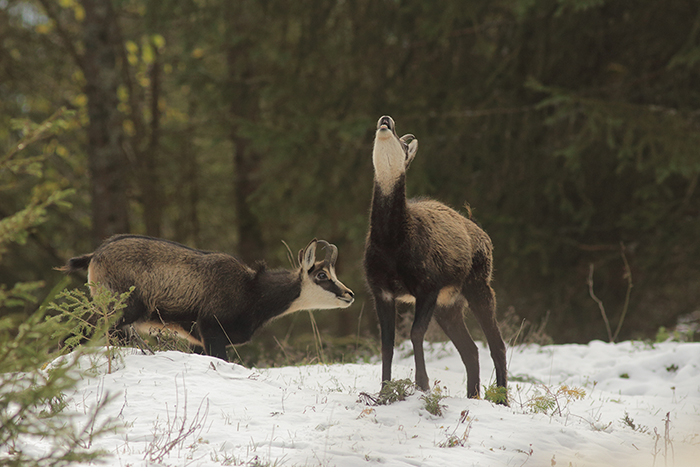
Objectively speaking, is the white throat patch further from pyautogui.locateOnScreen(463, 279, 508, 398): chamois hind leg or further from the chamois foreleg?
the chamois foreleg

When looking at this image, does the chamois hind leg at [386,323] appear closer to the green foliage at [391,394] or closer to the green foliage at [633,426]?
the green foliage at [391,394]

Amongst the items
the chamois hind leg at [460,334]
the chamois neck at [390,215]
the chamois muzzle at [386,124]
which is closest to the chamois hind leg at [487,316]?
the chamois hind leg at [460,334]

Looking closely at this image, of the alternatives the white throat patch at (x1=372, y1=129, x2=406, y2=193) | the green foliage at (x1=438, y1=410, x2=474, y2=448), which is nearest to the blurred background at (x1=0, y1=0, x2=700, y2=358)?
the white throat patch at (x1=372, y1=129, x2=406, y2=193)

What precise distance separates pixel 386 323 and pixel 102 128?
8566 mm

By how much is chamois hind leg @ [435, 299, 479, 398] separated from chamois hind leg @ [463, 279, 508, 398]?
132mm

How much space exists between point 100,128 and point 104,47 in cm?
156

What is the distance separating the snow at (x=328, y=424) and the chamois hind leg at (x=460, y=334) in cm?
50

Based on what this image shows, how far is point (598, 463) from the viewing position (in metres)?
4.66

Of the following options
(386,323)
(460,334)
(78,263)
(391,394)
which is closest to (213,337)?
(78,263)

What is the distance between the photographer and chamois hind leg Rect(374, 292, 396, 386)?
581 cm

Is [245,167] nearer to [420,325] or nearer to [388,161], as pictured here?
[388,161]

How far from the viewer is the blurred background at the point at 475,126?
11953mm

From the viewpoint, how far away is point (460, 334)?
6.50m

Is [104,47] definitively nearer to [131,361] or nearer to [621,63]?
[131,361]
